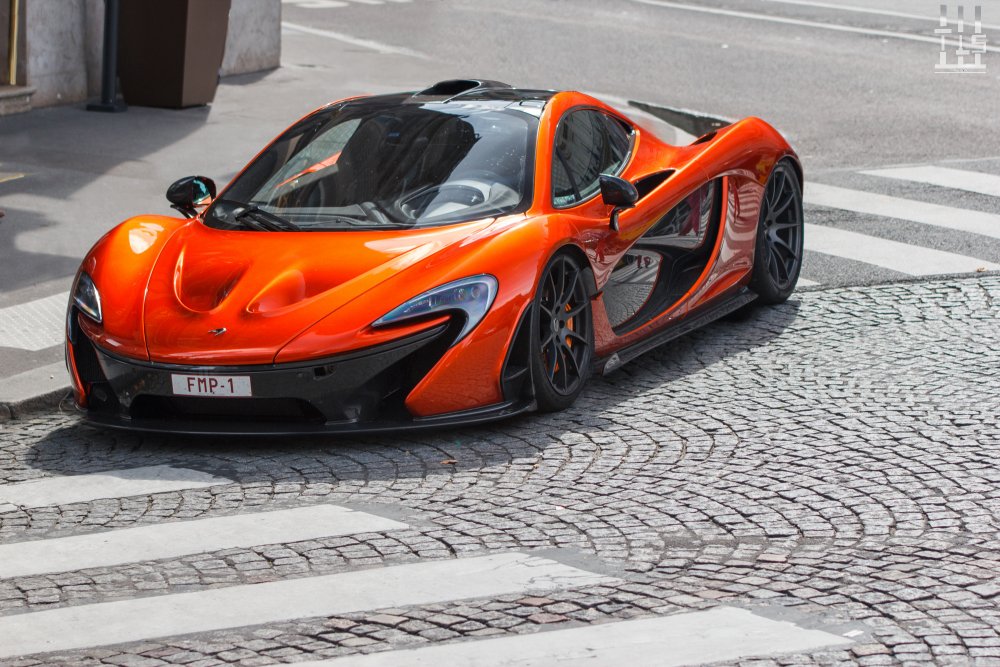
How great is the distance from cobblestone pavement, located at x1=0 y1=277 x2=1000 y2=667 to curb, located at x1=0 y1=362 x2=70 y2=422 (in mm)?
110

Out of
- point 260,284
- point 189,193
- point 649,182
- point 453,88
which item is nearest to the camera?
point 260,284

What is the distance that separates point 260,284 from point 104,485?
1027mm

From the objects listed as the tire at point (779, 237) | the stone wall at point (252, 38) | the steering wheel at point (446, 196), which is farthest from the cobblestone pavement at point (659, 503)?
the stone wall at point (252, 38)

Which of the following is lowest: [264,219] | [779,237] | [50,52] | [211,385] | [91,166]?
[91,166]

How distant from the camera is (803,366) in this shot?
766cm

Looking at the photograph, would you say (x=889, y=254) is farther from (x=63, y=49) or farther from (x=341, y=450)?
(x=63, y=49)

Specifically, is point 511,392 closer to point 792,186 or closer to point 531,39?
point 792,186

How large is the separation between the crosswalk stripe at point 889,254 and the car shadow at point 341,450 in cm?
332

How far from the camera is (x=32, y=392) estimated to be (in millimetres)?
7129

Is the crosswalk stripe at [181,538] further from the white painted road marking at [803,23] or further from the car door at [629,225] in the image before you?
the white painted road marking at [803,23]

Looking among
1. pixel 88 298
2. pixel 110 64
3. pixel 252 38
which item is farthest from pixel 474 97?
pixel 252 38

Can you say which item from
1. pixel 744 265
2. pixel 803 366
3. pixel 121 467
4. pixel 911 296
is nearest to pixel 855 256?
pixel 911 296

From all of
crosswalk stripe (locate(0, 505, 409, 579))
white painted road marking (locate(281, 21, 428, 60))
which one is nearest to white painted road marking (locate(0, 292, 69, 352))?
crosswalk stripe (locate(0, 505, 409, 579))

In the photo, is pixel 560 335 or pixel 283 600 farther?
pixel 560 335
